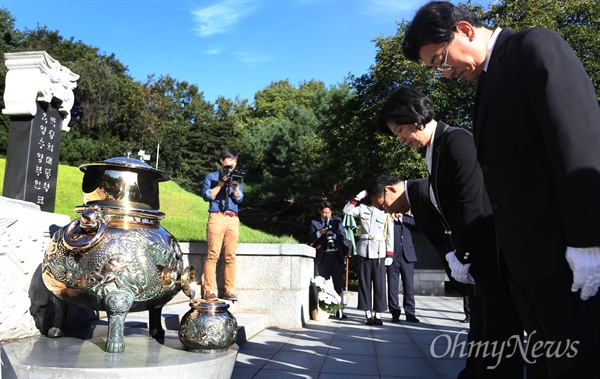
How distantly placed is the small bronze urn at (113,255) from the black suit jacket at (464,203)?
1.82 metres

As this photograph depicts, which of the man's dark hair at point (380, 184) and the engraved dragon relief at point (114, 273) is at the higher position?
the man's dark hair at point (380, 184)

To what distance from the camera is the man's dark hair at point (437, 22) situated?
188 cm

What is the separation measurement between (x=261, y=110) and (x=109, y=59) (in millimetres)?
14931

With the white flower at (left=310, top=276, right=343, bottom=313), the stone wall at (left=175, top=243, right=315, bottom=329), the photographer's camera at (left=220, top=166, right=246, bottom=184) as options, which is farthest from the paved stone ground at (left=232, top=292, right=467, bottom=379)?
the photographer's camera at (left=220, top=166, right=246, bottom=184)

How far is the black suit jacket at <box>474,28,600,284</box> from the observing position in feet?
4.42

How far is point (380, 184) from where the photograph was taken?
3855mm

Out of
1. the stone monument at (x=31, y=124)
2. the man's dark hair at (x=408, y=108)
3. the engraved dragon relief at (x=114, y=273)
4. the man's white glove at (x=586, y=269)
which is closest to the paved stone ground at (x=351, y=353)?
the engraved dragon relief at (x=114, y=273)

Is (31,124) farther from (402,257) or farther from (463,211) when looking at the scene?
(463,211)

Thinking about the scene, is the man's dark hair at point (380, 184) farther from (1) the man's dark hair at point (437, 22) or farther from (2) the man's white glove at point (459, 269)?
(1) the man's dark hair at point (437, 22)

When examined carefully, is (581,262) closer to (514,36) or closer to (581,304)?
(581,304)

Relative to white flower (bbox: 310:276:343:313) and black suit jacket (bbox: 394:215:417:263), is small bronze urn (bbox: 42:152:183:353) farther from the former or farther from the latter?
black suit jacket (bbox: 394:215:417:263)

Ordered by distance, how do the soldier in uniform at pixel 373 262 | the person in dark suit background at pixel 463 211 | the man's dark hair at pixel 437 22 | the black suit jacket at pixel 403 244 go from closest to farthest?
the man's dark hair at pixel 437 22 → the person in dark suit background at pixel 463 211 → the soldier in uniform at pixel 373 262 → the black suit jacket at pixel 403 244

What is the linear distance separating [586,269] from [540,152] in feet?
1.29

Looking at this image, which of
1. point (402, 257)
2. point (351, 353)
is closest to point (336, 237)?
point (402, 257)
